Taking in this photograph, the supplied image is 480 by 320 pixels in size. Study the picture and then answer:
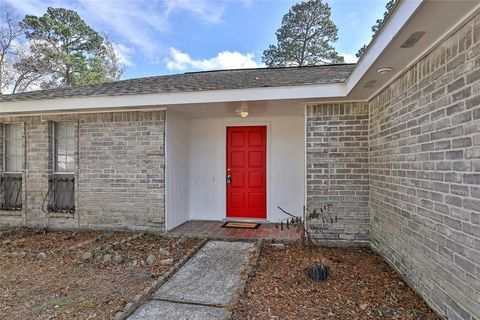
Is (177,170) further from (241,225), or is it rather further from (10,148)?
(10,148)

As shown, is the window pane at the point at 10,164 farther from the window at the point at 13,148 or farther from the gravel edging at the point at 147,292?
the gravel edging at the point at 147,292

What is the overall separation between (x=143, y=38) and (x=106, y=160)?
49.4 ft

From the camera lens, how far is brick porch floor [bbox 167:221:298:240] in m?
5.16

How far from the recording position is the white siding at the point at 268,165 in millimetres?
6301

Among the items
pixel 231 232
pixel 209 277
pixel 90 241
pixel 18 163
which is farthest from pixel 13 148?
pixel 209 277

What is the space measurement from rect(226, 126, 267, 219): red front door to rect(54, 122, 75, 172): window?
3496mm

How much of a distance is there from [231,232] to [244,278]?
6.96ft

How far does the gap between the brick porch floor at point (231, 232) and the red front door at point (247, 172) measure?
0.62 metres

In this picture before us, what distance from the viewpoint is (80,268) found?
393 cm

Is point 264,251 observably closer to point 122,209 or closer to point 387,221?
point 387,221

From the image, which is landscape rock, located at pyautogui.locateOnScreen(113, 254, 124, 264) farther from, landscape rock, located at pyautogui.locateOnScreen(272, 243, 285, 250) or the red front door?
the red front door

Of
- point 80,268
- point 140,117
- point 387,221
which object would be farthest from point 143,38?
point 387,221

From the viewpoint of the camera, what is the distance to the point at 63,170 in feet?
19.9

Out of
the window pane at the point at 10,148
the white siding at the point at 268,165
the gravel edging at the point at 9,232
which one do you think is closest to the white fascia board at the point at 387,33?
the white siding at the point at 268,165
